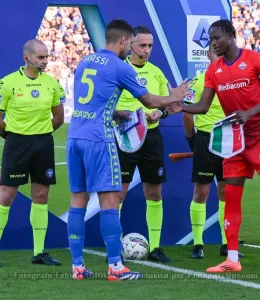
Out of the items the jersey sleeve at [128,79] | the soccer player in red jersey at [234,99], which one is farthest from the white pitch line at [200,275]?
the jersey sleeve at [128,79]

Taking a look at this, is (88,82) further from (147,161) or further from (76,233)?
(147,161)

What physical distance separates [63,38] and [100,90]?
18.4 m

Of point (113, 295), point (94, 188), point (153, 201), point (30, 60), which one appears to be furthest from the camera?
point (153, 201)

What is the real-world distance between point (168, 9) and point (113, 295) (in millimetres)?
3862

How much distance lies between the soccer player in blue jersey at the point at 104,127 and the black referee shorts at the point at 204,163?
1.66m

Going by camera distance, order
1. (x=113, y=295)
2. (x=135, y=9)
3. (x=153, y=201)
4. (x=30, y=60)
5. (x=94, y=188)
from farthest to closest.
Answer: (x=135, y=9), (x=153, y=201), (x=30, y=60), (x=94, y=188), (x=113, y=295)

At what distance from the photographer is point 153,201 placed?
7.93 m

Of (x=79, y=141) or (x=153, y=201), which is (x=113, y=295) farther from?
(x=153, y=201)

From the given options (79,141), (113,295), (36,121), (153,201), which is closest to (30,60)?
(36,121)

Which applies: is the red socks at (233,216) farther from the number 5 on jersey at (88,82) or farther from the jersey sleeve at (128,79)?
the number 5 on jersey at (88,82)

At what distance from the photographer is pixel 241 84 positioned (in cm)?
677

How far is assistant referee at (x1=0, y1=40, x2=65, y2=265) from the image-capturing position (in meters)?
7.34

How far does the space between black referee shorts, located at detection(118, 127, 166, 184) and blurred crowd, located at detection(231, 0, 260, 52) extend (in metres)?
20.9

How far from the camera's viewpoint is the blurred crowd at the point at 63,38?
2388 cm
